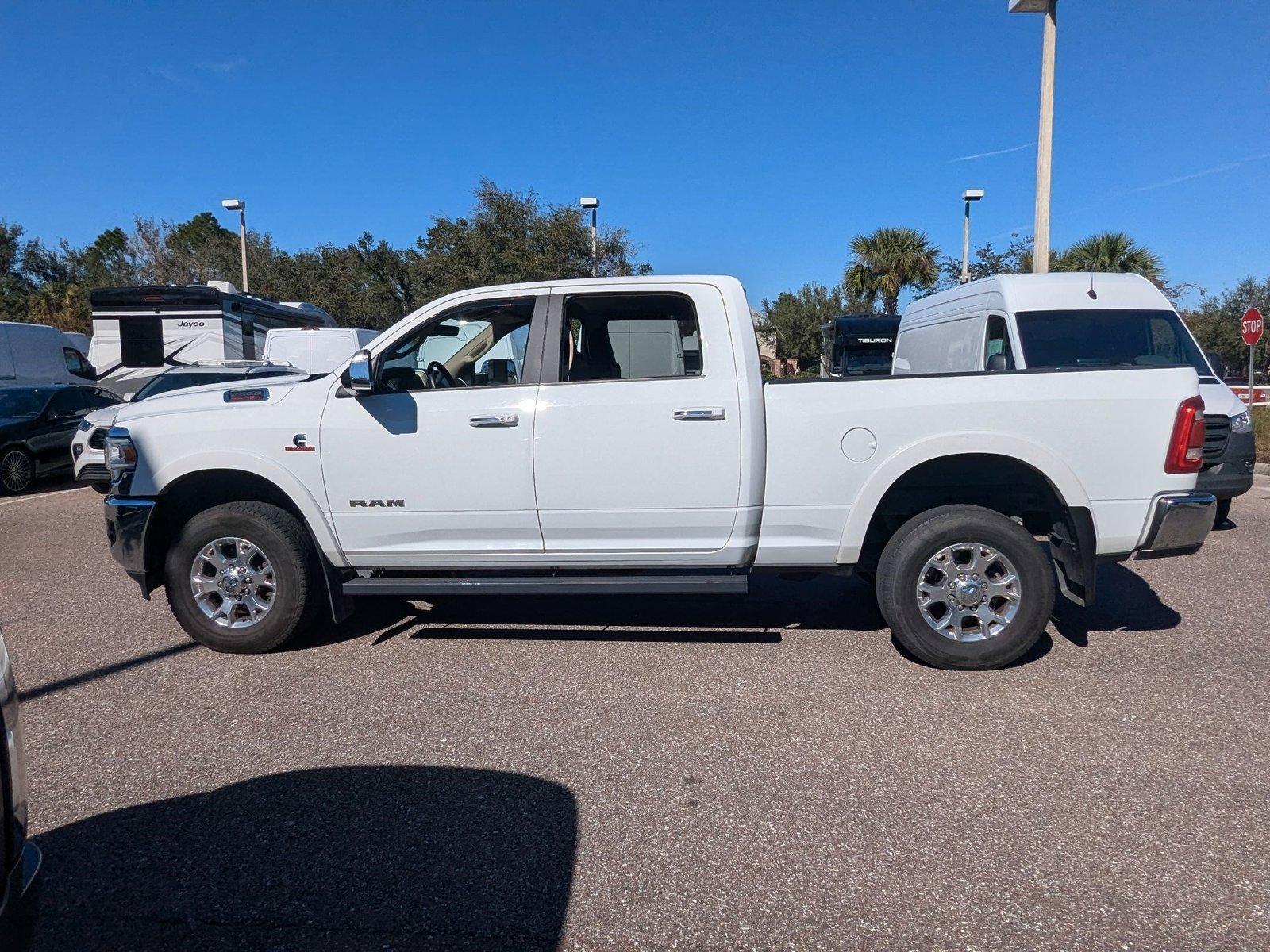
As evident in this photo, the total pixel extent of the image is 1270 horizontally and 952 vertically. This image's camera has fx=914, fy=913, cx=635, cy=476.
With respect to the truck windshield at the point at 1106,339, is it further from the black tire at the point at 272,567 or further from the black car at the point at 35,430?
the black car at the point at 35,430

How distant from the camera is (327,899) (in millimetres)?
2932

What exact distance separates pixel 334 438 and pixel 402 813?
2419 mm

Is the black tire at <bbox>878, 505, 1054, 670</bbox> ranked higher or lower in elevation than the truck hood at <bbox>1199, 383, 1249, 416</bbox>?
lower

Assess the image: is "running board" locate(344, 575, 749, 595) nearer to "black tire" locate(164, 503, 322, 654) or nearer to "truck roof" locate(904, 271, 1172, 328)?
"black tire" locate(164, 503, 322, 654)

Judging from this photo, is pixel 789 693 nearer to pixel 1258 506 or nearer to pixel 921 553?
pixel 921 553

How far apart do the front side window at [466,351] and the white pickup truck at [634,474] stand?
0.02m

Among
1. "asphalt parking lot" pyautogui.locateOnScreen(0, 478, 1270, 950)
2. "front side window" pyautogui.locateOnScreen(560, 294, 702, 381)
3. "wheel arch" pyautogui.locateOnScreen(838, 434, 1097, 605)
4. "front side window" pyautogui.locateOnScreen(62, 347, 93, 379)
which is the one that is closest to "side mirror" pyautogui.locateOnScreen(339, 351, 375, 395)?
"front side window" pyautogui.locateOnScreen(560, 294, 702, 381)

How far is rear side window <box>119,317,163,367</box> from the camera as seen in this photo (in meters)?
16.6

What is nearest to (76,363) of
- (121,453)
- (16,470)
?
(16,470)

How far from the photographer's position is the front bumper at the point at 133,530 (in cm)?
525

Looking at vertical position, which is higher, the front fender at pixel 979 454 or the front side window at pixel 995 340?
the front side window at pixel 995 340

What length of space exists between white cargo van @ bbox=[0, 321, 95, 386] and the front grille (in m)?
16.4

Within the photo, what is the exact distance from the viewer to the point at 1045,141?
45.1 ft

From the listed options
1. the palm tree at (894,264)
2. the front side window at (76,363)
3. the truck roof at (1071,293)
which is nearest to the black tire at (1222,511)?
the truck roof at (1071,293)
